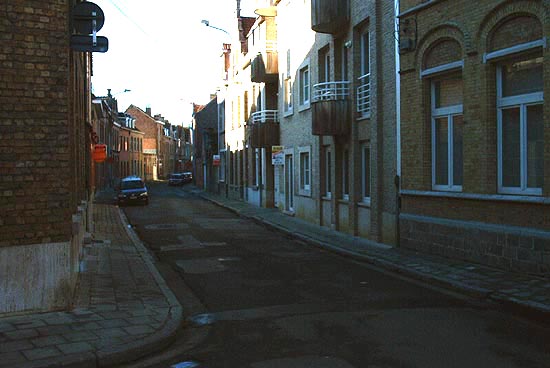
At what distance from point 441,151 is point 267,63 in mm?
15399

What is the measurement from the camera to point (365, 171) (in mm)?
16797

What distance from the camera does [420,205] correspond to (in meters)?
12.9

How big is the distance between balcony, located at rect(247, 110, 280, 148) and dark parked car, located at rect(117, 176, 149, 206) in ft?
28.7

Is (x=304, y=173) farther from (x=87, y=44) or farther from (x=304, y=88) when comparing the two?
(x=87, y=44)

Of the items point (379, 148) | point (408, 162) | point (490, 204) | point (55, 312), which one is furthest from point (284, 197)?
point (55, 312)

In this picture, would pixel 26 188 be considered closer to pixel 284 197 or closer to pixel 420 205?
pixel 420 205

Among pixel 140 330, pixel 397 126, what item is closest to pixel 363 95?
pixel 397 126

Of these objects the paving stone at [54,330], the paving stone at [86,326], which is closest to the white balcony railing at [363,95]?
the paving stone at [86,326]

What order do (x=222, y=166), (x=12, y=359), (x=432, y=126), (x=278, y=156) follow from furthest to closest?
(x=222, y=166) < (x=278, y=156) < (x=432, y=126) < (x=12, y=359)

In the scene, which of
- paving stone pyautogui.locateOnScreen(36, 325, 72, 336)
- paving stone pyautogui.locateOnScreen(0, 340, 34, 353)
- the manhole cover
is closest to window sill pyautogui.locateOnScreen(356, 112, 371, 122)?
the manhole cover

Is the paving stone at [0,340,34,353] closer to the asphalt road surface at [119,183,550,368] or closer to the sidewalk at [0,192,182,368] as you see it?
the sidewalk at [0,192,182,368]

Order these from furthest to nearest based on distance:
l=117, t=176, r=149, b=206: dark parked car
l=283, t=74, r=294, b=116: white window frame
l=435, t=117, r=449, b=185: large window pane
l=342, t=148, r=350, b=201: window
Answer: l=117, t=176, r=149, b=206: dark parked car → l=283, t=74, r=294, b=116: white window frame → l=342, t=148, r=350, b=201: window → l=435, t=117, r=449, b=185: large window pane

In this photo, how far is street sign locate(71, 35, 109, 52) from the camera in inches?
331

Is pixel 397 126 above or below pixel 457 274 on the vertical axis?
above
